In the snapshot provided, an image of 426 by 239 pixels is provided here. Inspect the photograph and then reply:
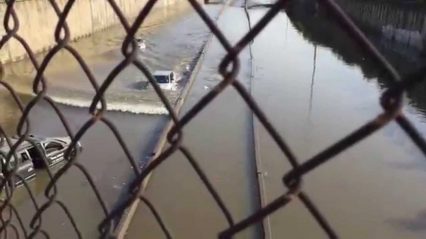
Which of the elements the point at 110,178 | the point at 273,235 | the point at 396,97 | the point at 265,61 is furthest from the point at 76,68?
the point at 396,97

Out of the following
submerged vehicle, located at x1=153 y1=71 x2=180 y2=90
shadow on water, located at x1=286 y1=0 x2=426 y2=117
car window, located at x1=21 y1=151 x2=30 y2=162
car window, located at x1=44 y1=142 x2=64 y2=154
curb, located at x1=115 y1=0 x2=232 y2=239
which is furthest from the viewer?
shadow on water, located at x1=286 y1=0 x2=426 y2=117

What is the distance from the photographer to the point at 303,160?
19.0ft

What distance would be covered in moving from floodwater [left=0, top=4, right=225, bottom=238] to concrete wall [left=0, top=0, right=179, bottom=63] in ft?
1.02

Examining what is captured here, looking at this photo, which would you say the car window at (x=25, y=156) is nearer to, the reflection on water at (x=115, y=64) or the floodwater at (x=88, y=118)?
the floodwater at (x=88, y=118)

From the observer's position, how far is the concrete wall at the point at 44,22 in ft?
31.2

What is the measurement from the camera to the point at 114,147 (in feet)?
19.7

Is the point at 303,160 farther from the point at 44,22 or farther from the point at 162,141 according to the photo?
the point at 44,22

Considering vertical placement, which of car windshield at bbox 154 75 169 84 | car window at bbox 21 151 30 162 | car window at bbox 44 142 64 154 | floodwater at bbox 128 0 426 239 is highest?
car window at bbox 21 151 30 162

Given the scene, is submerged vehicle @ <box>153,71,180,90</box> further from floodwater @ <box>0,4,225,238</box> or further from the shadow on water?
the shadow on water

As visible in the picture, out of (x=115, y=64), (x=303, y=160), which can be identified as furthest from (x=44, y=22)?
(x=303, y=160)

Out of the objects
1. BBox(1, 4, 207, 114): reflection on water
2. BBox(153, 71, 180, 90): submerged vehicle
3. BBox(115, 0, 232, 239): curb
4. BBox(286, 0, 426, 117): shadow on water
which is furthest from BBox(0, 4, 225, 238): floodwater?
BBox(286, 0, 426, 117): shadow on water

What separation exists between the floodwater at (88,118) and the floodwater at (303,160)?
56 cm

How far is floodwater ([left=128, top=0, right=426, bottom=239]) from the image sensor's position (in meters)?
4.68

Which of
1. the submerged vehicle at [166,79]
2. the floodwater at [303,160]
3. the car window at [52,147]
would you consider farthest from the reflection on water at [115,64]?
the floodwater at [303,160]
